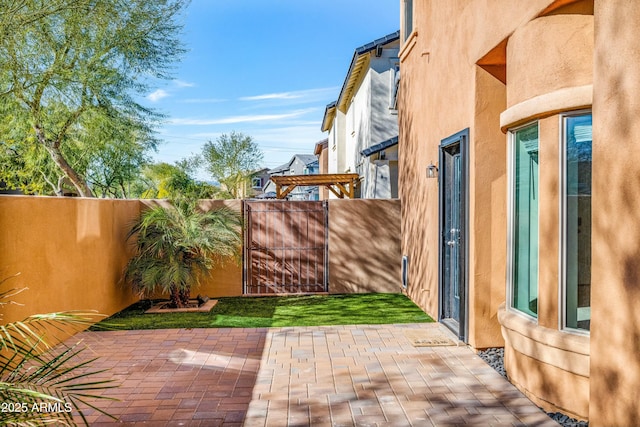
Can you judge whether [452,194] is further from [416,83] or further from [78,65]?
[78,65]

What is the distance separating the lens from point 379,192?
44.3ft

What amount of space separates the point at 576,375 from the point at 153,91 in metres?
13.6

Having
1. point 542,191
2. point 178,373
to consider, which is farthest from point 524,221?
point 178,373

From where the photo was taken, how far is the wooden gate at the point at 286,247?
1025 cm

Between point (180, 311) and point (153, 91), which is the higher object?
point (153, 91)

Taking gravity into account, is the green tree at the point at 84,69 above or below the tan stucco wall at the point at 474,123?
above

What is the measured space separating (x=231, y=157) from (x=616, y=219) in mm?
40222

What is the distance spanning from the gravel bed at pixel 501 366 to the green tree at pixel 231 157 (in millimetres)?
36882

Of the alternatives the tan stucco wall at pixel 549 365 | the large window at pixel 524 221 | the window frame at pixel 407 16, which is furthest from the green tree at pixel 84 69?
the tan stucco wall at pixel 549 365

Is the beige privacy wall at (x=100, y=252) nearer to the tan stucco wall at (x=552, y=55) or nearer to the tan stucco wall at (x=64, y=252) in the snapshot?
the tan stucco wall at (x=64, y=252)

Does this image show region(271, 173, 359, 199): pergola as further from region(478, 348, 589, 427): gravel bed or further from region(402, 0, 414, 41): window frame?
region(478, 348, 589, 427): gravel bed

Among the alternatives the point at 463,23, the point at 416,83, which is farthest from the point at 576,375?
the point at 416,83

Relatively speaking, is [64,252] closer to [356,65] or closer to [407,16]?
[407,16]

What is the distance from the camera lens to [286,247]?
33.9 ft
